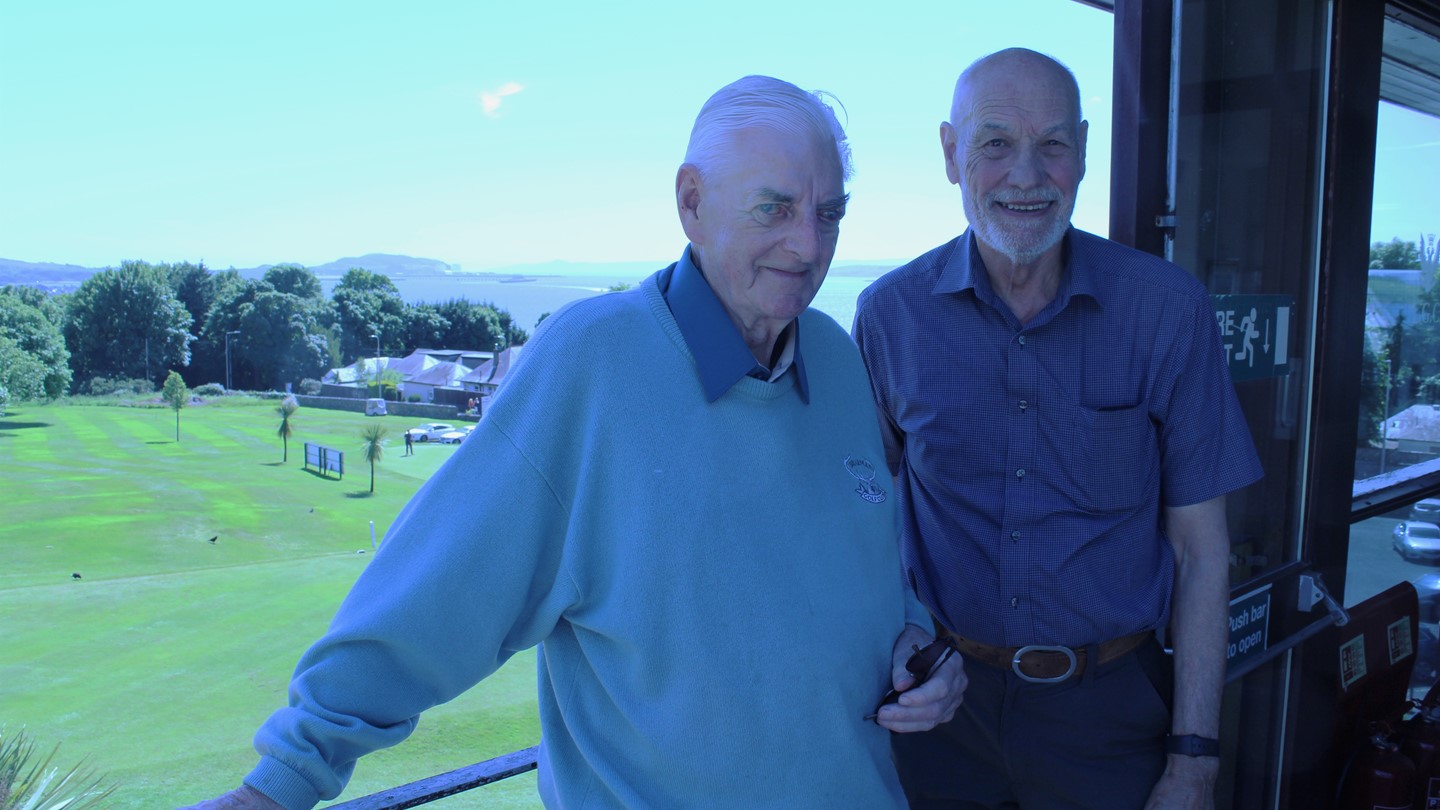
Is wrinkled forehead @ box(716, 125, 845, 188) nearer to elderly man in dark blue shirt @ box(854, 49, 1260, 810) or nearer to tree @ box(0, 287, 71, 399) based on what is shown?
elderly man in dark blue shirt @ box(854, 49, 1260, 810)

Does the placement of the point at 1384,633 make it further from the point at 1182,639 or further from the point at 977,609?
the point at 977,609

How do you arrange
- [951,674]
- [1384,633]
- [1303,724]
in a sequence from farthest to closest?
[1384,633], [1303,724], [951,674]

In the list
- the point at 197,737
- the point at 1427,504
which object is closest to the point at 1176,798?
the point at 197,737

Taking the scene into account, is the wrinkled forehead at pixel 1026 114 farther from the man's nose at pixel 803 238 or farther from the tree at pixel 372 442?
the tree at pixel 372 442

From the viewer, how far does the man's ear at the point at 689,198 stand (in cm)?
118

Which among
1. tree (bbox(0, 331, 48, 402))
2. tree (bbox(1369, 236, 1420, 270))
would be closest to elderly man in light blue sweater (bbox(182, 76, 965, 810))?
tree (bbox(0, 331, 48, 402))

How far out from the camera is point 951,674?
1305 mm

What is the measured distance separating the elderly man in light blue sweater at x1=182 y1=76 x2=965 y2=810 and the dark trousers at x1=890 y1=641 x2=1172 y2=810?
19.8 inches

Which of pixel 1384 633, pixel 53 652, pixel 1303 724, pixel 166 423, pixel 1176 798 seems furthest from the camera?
pixel 1384 633

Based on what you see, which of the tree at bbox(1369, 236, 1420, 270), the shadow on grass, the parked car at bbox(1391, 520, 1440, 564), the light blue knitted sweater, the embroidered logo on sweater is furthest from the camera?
the parked car at bbox(1391, 520, 1440, 564)

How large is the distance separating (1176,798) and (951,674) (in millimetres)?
620

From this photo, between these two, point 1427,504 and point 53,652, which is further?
point 1427,504

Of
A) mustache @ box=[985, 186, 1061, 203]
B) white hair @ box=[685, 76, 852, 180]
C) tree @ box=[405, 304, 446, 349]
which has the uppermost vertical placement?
white hair @ box=[685, 76, 852, 180]

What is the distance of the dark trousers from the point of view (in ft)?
5.44
